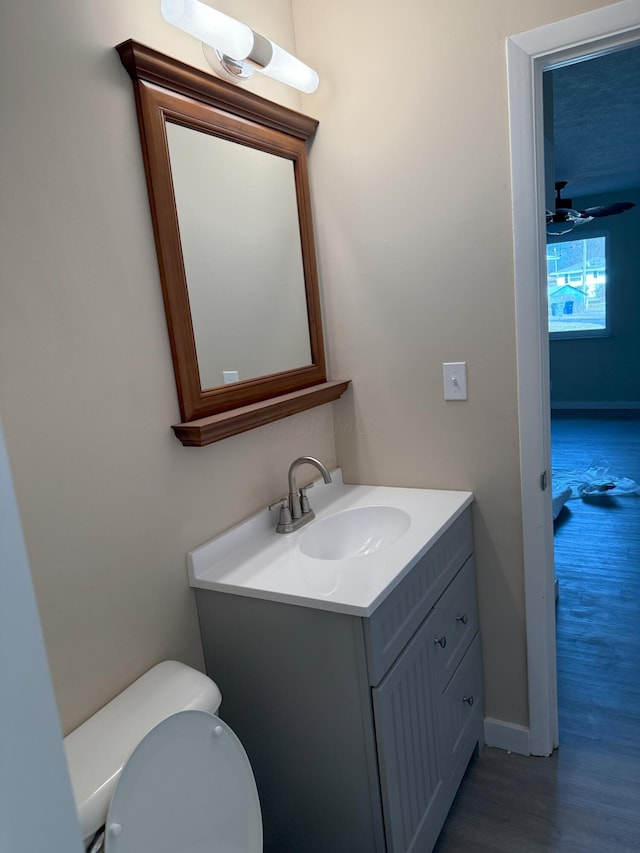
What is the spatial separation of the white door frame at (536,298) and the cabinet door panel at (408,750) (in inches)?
19.0

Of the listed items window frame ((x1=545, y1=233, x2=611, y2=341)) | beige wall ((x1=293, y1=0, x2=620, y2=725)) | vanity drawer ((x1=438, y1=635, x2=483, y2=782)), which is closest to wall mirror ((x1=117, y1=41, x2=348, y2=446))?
beige wall ((x1=293, y1=0, x2=620, y2=725))

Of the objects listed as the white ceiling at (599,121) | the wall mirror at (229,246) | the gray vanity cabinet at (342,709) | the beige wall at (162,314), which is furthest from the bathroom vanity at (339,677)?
the white ceiling at (599,121)

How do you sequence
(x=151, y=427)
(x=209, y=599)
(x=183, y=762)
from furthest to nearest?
(x=209, y=599) < (x=151, y=427) < (x=183, y=762)

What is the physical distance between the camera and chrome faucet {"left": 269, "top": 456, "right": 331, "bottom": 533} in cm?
167

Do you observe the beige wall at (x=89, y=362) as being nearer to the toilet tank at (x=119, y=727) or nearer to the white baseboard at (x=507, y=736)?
the toilet tank at (x=119, y=727)

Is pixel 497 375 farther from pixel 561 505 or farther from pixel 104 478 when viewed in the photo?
pixel 561 505

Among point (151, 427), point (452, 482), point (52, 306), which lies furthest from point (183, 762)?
point (452, 482)

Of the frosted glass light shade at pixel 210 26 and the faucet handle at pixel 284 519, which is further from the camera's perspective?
the faucet handle at pixel 284 519

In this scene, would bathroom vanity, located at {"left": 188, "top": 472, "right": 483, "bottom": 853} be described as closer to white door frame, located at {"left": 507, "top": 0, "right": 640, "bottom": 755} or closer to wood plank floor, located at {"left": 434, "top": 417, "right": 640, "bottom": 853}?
wood plank floor, located at {"left": 434, "top": 417, "right": 640, "bottom": 853}

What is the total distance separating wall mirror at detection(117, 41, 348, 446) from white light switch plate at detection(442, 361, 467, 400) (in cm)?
34

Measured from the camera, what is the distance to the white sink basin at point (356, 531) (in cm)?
170

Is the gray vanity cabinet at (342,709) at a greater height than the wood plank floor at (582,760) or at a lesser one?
greater

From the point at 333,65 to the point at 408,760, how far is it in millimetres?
1907

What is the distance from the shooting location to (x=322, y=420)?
6.49 ft
